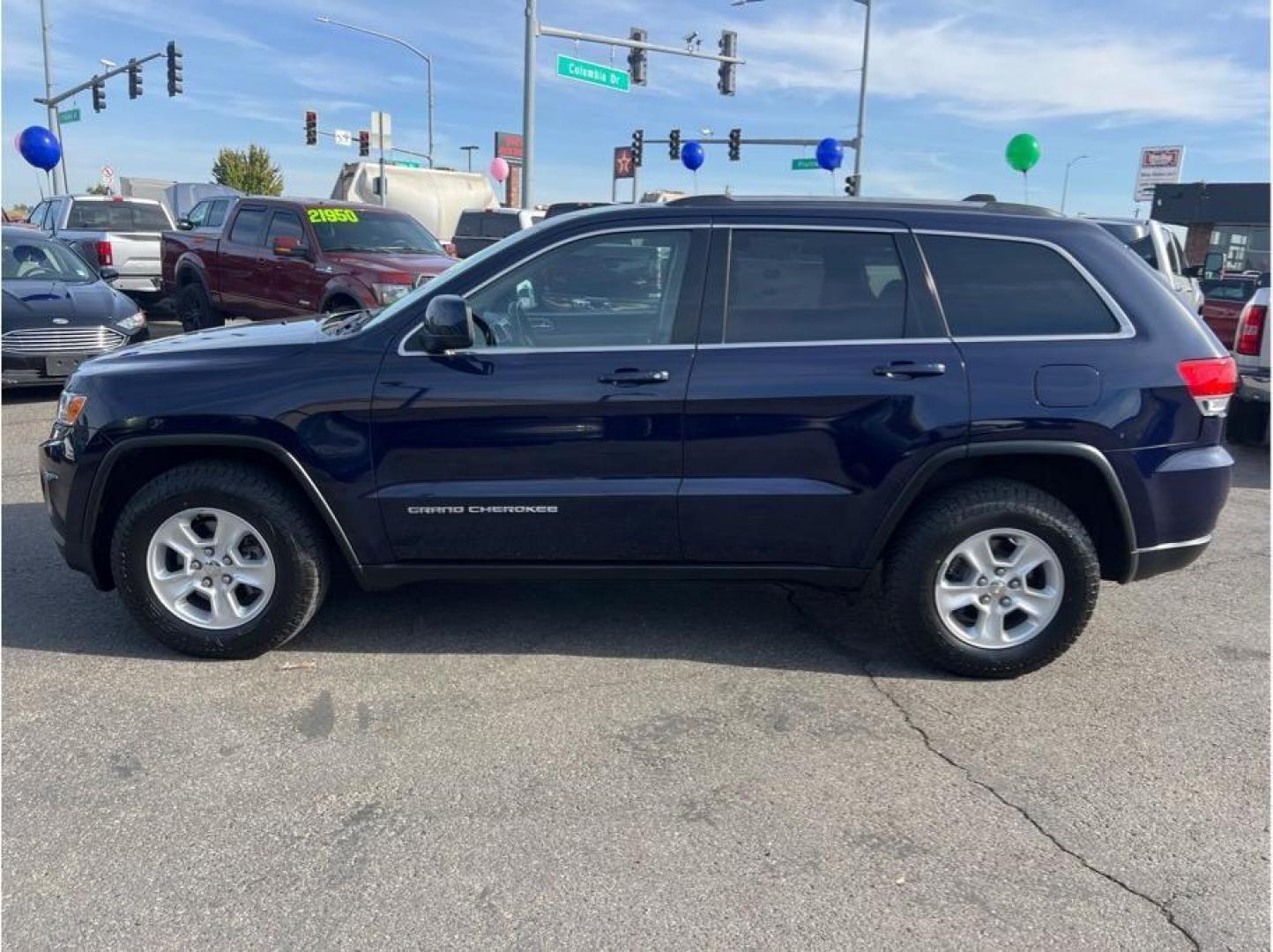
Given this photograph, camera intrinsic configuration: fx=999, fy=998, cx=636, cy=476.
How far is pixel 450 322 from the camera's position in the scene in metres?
3.58

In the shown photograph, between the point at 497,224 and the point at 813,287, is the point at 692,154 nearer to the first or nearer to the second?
the point at 497,224

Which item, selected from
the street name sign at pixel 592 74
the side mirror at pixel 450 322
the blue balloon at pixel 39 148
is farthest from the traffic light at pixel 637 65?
the side mirror at pixel 450 322

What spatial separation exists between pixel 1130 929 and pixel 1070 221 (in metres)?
2.59

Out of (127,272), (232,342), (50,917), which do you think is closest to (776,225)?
(232,342)

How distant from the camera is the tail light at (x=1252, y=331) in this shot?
8.24 metres

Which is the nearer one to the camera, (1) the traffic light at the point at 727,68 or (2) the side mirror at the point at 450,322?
(2) the side mirror at the point at 450,322

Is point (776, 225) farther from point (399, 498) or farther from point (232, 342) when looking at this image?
point (232, 342)

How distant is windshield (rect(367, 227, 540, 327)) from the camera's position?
3.88m

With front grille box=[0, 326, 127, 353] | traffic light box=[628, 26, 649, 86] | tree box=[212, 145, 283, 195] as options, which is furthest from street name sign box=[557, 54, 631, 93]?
tree box=[212, 145, 283, 195]

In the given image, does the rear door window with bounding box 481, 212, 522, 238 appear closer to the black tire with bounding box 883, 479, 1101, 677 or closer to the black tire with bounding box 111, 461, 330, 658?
the black tire with bounding box 111, 461, 330, 658

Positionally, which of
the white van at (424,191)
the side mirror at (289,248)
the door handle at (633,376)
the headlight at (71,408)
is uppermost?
the white van at (424,191)

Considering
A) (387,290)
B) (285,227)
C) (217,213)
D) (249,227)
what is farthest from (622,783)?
(217,213)

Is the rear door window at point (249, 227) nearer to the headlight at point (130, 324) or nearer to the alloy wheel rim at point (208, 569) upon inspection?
the headlight at point (130, 324)

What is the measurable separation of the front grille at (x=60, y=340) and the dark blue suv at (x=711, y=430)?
6.00 meters
